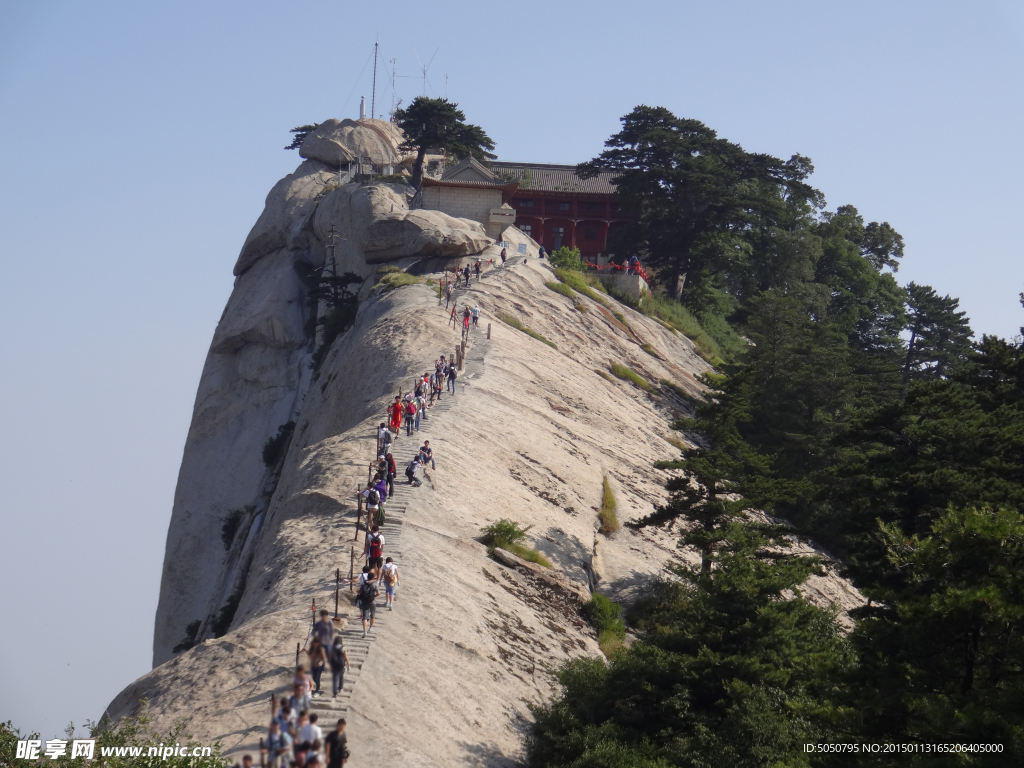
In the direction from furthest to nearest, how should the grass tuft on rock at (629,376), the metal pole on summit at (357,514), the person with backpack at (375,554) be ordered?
the grass tuft on rock at (629,376) → the metal pole on summit at (357,514) → the person with backpack at (375,554)

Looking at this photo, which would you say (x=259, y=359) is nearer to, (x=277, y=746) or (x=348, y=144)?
(x=348, y=144)

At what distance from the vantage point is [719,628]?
22.9 metres

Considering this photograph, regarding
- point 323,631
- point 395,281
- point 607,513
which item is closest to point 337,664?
point 323,631

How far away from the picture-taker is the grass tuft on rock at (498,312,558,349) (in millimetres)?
49781

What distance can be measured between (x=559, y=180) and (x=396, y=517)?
58629 mm

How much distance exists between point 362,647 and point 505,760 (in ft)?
11.3

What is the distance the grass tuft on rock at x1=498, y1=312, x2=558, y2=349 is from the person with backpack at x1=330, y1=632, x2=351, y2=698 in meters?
31.5

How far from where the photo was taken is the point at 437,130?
2933 inches

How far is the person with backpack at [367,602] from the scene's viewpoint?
21109 mm

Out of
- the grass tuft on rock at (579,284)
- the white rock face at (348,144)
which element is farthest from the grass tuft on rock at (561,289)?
the white rock face at (348,144)

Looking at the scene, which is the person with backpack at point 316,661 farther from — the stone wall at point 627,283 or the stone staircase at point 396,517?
the stone wall at point 627,283

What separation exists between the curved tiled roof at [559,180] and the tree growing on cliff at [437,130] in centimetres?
361

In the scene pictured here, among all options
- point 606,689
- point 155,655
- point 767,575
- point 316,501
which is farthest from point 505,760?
point 155,655

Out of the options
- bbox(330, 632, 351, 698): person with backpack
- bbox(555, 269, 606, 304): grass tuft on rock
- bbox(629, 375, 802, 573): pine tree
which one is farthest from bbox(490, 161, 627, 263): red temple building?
bbox(330, 632, 351, 698): person with backpack
